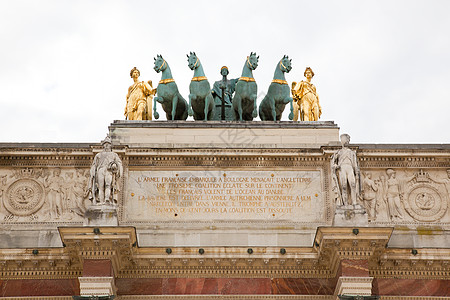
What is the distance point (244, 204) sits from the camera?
92.7 ft

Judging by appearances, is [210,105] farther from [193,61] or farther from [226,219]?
[226,219]

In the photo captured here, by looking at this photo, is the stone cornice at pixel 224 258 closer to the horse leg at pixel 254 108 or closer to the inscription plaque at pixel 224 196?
the inscription plaque at pixel 224 196

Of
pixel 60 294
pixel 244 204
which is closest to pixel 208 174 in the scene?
pixel 244 204

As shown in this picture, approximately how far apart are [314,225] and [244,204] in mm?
1855

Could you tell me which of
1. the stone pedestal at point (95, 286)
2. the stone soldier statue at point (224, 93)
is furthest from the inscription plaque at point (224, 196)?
the stone soldier statue at point (224, 93)

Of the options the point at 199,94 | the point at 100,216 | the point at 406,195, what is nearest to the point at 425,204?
the point at 406,195

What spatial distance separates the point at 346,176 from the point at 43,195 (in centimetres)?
773

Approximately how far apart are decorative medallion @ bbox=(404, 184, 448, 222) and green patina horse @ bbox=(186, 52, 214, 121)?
6.14 meters

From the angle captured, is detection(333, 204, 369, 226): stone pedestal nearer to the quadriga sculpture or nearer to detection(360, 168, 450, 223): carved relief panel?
detection(360, 168, 450, 223): carved relief panel

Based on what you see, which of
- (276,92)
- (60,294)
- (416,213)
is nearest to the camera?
(60,294)

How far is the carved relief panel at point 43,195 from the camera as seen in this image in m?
28.2

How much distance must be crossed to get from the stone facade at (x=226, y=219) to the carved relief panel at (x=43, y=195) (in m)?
0.03

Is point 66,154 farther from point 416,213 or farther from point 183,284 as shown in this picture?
point 416,213

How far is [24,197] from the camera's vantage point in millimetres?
28375
